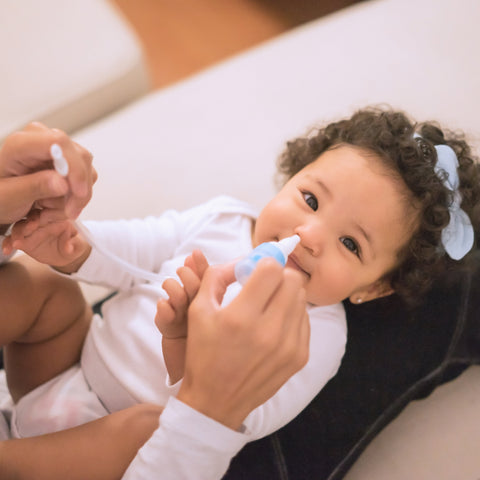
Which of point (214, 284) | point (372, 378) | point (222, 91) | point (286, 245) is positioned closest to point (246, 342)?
point (214, 284)

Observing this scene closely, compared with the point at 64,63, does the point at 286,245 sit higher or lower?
lower

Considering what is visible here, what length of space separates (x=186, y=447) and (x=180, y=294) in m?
0.20

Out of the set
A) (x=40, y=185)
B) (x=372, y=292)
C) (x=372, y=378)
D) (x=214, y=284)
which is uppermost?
(x=40, y=185)

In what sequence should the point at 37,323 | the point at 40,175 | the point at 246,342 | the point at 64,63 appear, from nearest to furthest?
the point at 246,342 → the point at 40,175 → the point at 37,323 → the point at 64,63

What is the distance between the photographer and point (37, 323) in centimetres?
95

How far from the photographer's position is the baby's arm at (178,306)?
701 mm

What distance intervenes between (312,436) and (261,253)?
44 centimetres

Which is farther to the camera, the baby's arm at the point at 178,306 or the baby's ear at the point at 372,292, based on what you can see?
the baby's ear at the point at 372,292

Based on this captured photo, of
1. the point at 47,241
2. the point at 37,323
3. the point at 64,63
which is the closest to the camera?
the point at 47,241

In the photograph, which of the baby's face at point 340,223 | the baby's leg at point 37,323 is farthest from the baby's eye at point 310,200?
the baby's leg at point 37,323

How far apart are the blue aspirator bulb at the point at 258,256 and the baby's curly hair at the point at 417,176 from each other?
31 centimetres

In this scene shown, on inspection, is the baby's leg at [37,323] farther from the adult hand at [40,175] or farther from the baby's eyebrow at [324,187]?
the baby's eyebrow at [324,187]

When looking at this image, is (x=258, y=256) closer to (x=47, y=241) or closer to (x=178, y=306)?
(x=178, y=306)

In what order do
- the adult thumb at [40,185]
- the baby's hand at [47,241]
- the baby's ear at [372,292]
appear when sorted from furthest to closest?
the baby's ear at [372,292], the baby's hand at [47,241], the adult thumb at [40,185]
